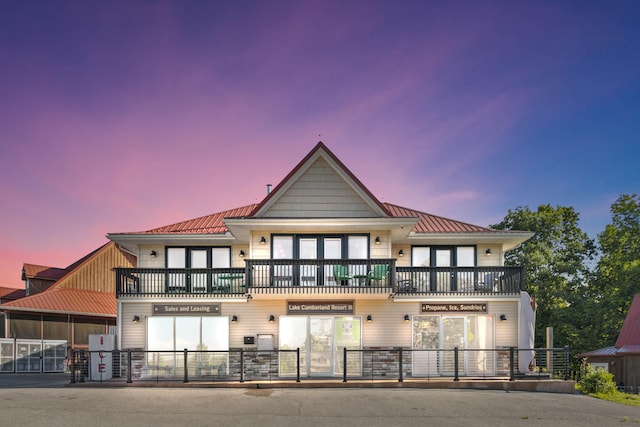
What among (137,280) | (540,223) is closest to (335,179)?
(137,280)

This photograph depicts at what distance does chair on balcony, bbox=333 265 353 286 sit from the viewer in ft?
70.4

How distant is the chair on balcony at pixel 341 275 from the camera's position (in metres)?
21.5

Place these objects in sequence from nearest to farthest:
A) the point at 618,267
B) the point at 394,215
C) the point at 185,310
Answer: the point at 185,310 < the point at 394,215 < the point at 618,267

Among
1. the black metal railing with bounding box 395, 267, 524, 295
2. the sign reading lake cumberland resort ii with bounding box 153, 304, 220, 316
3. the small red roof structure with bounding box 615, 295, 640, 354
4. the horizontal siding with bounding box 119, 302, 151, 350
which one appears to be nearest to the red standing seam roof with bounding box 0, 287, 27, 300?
the horizontal siding with bounding box 119, 302, 151, 350

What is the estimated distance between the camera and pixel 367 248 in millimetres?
→ 23000

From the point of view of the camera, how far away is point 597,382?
59.4 feet

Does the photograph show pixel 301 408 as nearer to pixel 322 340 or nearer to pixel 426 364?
pixel 322 340

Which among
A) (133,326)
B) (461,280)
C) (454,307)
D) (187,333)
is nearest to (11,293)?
(133,326)

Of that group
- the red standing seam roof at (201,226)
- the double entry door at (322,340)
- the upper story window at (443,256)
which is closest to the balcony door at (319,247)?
the red standing seam roof at (201,226)

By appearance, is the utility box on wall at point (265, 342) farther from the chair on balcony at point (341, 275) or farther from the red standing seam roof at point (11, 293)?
the red standing seam roof at point (11, 293)

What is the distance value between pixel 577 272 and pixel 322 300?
2752cm

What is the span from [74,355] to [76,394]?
3.03m

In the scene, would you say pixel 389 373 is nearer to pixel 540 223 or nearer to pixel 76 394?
pixel 76 394

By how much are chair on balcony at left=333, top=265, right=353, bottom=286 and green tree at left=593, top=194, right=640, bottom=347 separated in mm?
25174
